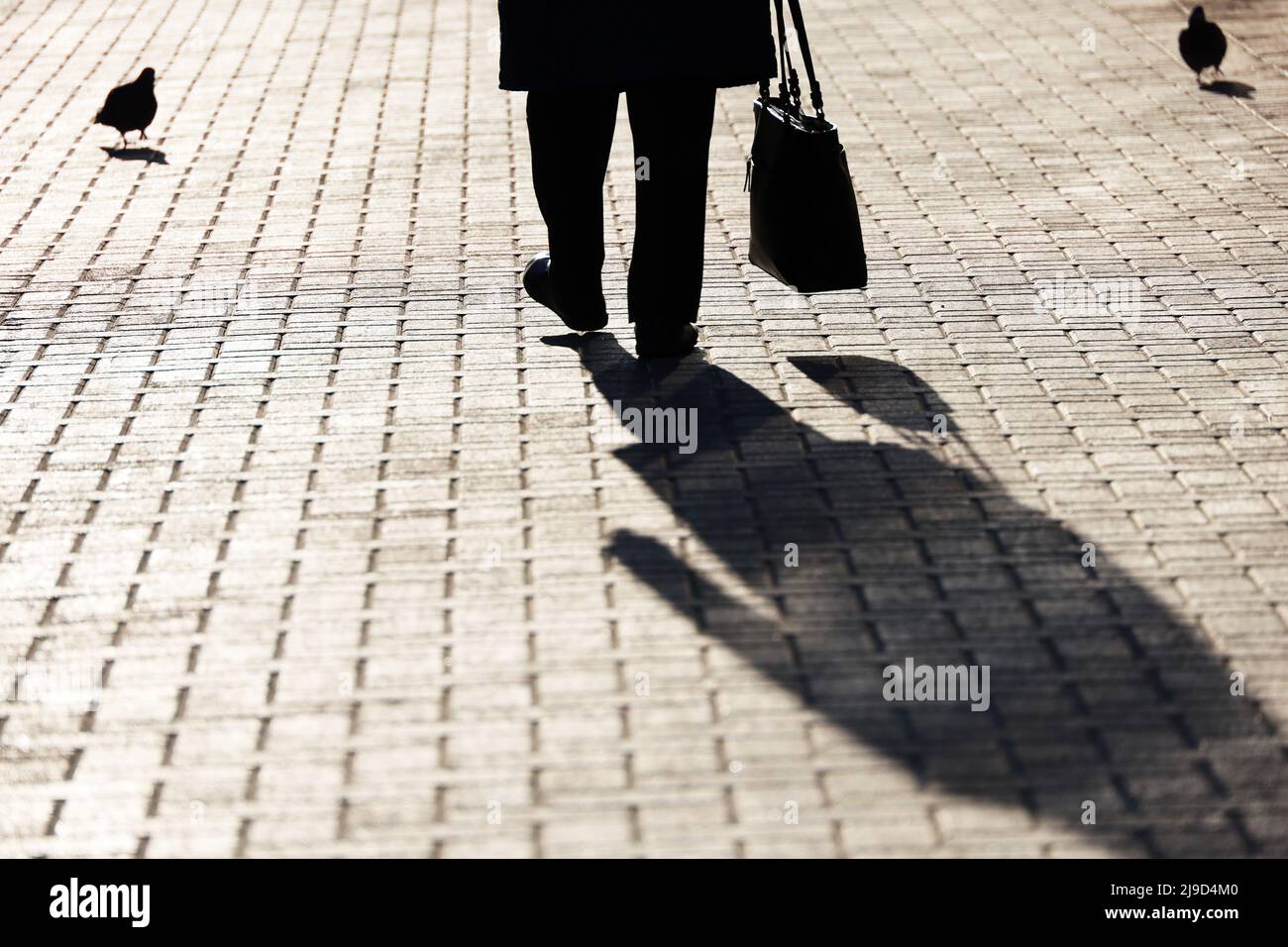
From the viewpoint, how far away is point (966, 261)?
595cm

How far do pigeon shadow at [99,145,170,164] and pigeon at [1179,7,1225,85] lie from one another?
5144 mm

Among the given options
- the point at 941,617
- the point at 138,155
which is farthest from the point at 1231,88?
the point at 941,617

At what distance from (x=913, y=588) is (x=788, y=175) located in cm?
157

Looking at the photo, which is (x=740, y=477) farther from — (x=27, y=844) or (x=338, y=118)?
(x=338, y=118)

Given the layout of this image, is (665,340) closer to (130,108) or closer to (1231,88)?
(130,108)

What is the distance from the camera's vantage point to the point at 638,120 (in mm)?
4773

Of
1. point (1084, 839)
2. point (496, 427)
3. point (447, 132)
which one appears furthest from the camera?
point (447, 132)

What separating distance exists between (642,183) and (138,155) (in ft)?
12.0

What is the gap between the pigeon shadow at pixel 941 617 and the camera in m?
3.04

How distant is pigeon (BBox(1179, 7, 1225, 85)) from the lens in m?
8.02

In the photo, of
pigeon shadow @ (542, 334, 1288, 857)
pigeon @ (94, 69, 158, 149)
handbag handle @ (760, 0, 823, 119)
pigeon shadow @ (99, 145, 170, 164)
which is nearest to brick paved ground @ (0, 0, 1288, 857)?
pigeon shadow @ (542, 334, 1288, 857)

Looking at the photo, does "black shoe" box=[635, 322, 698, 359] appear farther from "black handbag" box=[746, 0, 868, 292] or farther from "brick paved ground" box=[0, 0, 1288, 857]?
"black handbag" box=[746, 0, 868, 292]
